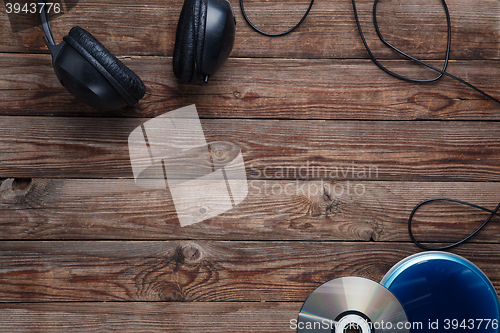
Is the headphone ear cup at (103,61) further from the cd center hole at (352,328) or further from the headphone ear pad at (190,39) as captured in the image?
the cd center hole at (352,328)

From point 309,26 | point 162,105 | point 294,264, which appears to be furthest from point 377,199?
point 162,105

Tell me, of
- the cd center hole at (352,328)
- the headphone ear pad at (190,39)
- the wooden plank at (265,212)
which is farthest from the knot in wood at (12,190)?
the cd center hole at (352,328)

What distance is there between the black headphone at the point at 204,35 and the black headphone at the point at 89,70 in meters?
0.13

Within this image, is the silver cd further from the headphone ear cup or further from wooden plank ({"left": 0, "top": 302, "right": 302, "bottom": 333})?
the headphone ear cup

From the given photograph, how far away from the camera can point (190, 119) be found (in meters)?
0.74

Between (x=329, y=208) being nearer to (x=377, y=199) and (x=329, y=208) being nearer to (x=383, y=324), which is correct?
(x=377, y=199)

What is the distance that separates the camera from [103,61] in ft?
2.02

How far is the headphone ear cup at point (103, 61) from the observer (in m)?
0.61

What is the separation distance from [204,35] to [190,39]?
0.10 ft

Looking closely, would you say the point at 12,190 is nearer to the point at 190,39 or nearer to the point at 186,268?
the point at 186,268

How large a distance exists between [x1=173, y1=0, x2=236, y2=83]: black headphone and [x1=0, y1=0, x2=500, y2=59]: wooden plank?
107 millimetres

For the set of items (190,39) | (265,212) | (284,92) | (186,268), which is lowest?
(186,268)

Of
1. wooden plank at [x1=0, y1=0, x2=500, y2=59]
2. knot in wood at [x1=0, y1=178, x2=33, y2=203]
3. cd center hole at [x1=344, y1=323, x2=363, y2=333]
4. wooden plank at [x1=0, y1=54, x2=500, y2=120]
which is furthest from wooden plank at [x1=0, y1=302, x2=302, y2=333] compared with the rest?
wooden plank at [x1=0, y1=0, x2=500, y2=59]

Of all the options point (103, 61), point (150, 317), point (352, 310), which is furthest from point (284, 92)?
point (150, 317)
